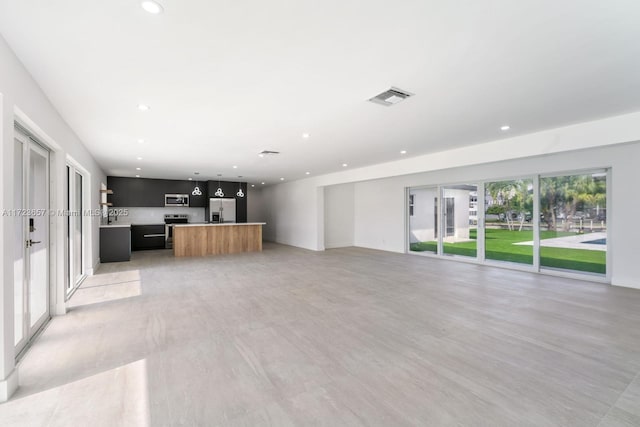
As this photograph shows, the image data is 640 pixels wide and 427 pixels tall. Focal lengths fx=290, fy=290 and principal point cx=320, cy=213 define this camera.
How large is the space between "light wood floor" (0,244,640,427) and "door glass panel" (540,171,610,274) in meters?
1.07

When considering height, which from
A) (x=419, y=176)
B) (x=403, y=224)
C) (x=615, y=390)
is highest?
(x=419, y=176)

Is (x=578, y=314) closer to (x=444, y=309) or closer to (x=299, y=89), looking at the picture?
(x=444, y=309)

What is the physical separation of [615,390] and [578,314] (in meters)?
1.91

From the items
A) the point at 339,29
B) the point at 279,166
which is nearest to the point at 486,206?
the point at 279,166

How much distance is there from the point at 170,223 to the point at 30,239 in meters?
8.39

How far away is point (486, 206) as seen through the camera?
717cm

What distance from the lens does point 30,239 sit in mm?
3064

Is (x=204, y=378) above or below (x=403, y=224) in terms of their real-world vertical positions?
below

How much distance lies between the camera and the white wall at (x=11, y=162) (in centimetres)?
207

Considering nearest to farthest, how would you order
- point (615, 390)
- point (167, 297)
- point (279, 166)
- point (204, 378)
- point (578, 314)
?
1. point (615, 390)
2. point (204, 378)
3. point (578, 314)
4. point (167, 297)
5. point (279, 166)

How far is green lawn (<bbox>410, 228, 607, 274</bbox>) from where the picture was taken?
18.9 ft

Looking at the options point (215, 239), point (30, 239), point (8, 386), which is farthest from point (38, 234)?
point (215, 239)

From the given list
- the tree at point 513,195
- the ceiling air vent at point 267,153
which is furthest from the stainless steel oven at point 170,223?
the tree at point 513,195

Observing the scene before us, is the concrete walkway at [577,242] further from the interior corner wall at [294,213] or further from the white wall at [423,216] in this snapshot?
the interior corner wall at [294,213]
